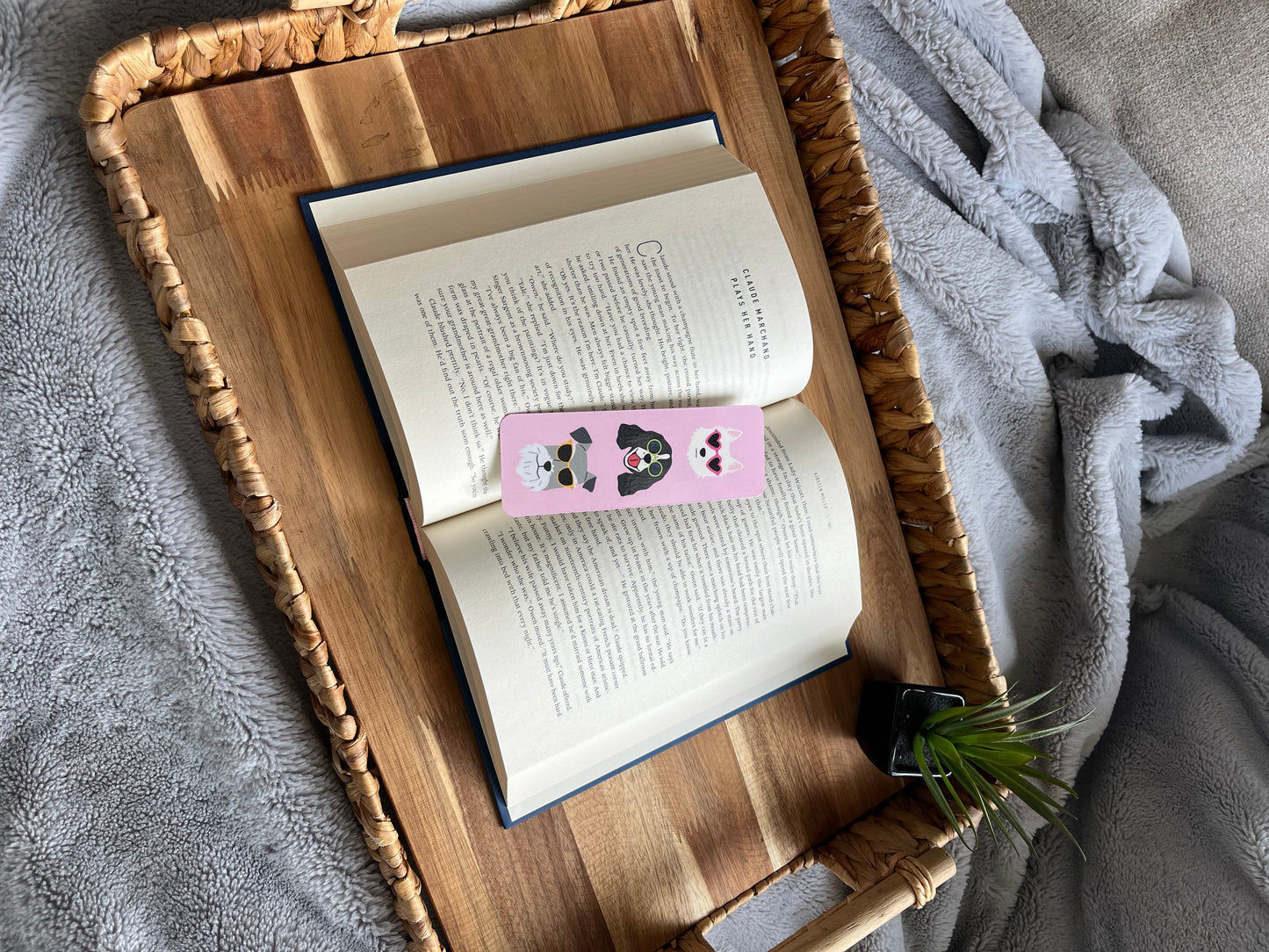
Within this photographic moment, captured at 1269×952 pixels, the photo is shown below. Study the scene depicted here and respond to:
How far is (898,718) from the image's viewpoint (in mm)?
619

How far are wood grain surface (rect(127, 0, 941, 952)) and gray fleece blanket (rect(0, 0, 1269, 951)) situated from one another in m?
0.09

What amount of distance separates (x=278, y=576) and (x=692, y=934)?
346 millimetres

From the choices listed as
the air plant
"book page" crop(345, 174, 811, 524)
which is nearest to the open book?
"book page" crop(345, 174, 811, 524)

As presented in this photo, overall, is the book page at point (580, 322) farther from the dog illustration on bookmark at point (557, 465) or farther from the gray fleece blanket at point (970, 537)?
the gray fleece blanket at point (970, 537)

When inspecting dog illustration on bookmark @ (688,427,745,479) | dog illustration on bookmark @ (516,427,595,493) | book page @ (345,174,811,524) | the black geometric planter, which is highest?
book page @ (345,174,811,524)

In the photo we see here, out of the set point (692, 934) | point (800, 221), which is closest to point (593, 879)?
point (692, 934)

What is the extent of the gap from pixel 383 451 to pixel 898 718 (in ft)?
1.25

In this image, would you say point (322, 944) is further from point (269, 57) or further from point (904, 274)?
point (904, 274)

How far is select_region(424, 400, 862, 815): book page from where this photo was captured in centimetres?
50

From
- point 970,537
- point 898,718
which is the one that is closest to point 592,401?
point 898,718

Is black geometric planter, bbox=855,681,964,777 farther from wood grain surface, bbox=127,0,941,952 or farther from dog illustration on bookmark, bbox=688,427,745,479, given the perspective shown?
dog illustration on bookmark, bbox=688,427,745,479

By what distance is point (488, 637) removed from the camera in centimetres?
49

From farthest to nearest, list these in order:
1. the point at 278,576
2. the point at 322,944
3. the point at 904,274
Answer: the point at 904,274, the point at 322,944, the point at 278,576

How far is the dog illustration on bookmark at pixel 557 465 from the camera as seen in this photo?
0.51 m
